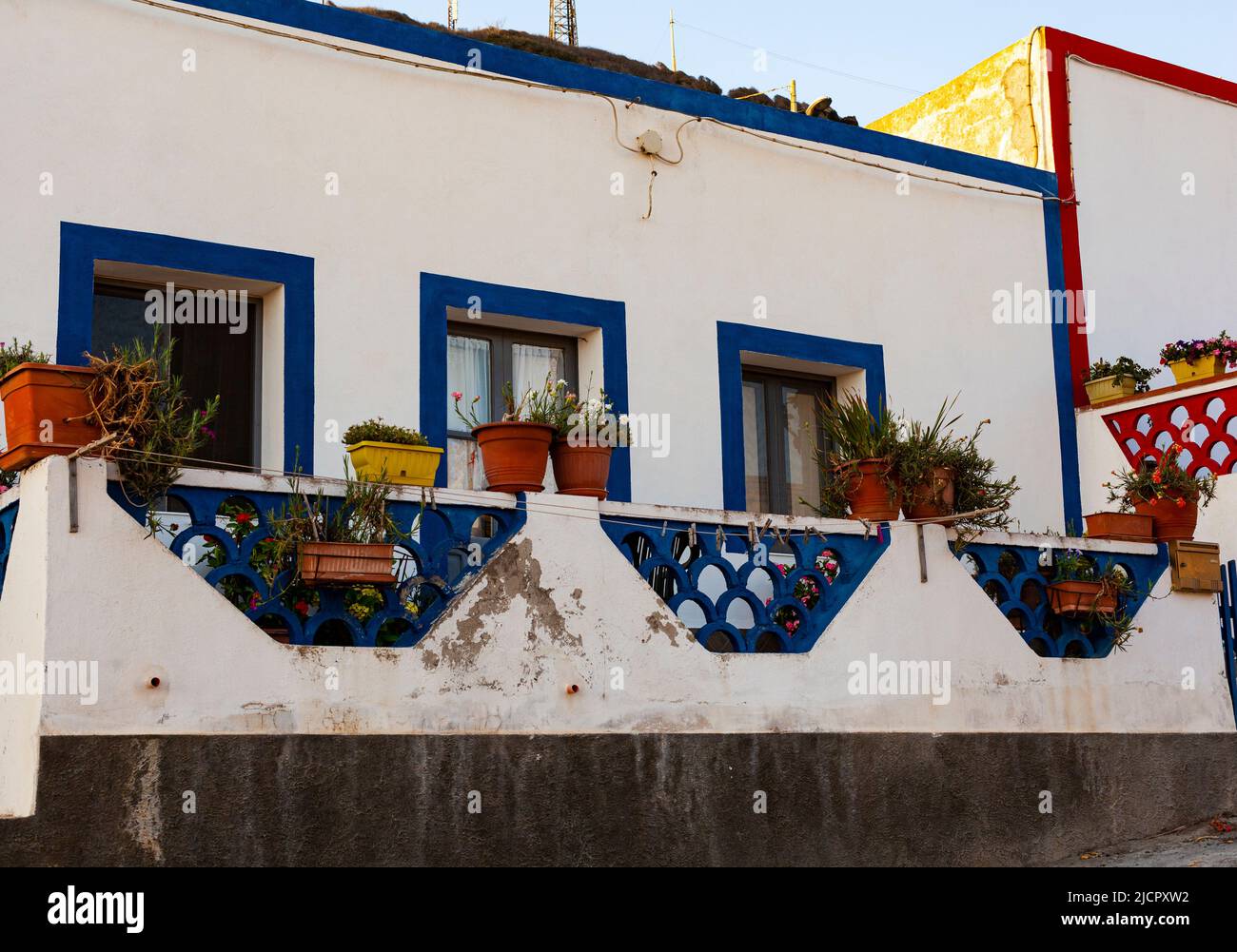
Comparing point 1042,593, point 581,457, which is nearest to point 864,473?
point 1042,593

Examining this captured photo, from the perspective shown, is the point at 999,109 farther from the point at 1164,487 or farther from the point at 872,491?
the point at 872,491

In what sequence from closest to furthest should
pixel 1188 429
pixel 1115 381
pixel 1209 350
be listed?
pixel 1188 429, pixel 1209 350, pixel 1115 381

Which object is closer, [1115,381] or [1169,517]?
[1169,517]

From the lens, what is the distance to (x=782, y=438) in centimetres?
1024

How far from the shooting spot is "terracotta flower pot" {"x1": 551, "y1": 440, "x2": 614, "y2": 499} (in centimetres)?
698

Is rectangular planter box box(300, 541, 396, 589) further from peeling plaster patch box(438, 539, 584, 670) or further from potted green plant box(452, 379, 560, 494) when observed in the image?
potted green plant box(452, 379, 560, 494)

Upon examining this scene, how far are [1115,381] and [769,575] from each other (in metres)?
4.35

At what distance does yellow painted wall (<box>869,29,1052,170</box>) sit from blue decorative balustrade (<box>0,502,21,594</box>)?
792 centimetres

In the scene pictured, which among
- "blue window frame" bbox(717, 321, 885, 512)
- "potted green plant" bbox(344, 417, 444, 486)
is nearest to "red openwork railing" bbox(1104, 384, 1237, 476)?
"blue window frame" bbox(717, 321, 885, 512)

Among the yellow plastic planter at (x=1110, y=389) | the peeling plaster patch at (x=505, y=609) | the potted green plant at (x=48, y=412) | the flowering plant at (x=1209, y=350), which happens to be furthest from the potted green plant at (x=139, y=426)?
the flowering plant at (x=1209, y=350)

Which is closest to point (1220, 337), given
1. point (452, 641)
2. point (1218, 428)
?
point (1218, 428)

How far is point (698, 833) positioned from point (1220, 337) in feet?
19.5
